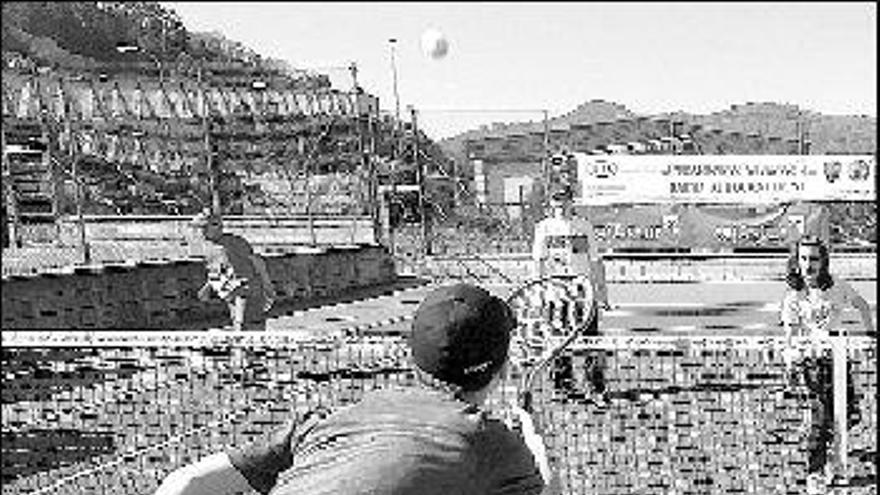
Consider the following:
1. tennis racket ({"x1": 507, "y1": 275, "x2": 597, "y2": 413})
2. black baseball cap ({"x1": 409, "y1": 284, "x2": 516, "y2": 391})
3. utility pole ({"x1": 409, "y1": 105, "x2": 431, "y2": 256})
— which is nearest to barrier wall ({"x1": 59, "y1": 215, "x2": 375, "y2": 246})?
utility pole ({"x1": 409, "y1": 105, "x2": 431, "y2": 256})

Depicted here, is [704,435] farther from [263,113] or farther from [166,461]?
[263,113]

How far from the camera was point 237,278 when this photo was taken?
1177cm

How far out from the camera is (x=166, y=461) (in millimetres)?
9109

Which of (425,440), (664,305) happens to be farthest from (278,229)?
(425,440)

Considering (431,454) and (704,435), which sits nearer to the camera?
(431,454)

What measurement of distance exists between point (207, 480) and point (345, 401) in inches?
185

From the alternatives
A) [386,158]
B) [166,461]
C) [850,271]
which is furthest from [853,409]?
[386,158]

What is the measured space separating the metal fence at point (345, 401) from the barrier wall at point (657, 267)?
1236 centimetres

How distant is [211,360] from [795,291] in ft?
13.9

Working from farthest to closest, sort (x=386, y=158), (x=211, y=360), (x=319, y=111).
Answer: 1. (x=319, y=111)
2. (x=386, y=158)
3. (x=211, y=360)

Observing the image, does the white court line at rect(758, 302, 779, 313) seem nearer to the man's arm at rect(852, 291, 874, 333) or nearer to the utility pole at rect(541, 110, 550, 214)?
the utility pole at rect(541, 110, 550, 214)

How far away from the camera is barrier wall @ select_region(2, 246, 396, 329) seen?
13930 mm

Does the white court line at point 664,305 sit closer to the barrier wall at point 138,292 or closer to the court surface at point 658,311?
the court surface at point 658,311

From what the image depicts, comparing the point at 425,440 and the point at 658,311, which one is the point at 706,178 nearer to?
the point at 658,311
